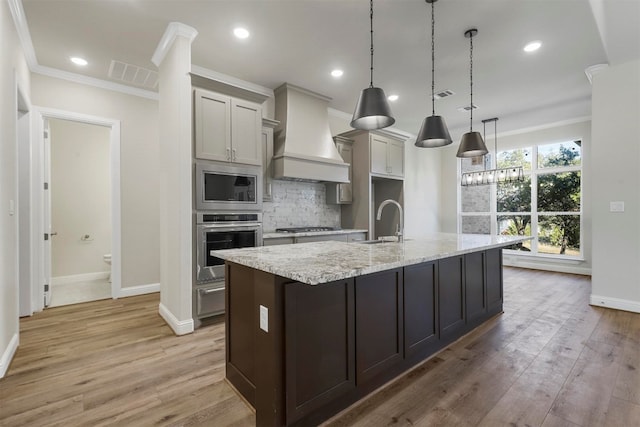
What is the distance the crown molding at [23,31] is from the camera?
8.25ft

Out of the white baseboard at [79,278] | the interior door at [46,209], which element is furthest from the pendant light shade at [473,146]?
the white baseboard at [79,278]

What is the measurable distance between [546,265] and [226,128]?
643 cm

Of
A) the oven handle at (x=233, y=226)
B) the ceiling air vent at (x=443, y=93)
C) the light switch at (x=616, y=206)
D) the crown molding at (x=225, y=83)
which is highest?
the ceiling air vent at (x=443, y=93)

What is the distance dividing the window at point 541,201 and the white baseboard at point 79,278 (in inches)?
305

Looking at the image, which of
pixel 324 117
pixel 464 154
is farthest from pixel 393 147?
pixel 464 154

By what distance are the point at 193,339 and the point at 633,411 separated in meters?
3.14

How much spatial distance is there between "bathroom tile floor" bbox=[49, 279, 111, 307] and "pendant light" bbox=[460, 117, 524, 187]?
6.95m

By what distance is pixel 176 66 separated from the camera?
2.95 meters

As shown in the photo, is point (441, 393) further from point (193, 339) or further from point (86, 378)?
point (86, 378)

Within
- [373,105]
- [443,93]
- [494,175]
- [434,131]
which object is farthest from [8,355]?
[494,175]

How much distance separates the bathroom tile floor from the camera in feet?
13.2

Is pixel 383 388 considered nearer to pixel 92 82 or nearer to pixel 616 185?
pixel 616 185

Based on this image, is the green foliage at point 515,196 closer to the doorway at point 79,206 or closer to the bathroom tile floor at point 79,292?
the bathroom tile floor at point 79,292

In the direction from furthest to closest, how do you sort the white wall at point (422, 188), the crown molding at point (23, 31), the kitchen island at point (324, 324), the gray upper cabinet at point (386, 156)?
the white wall at point (422, 188) → the gray upper cabinet at point (386, 156) → the crown molding at point (23, 31) → the kitchen island at point (324, 324)
